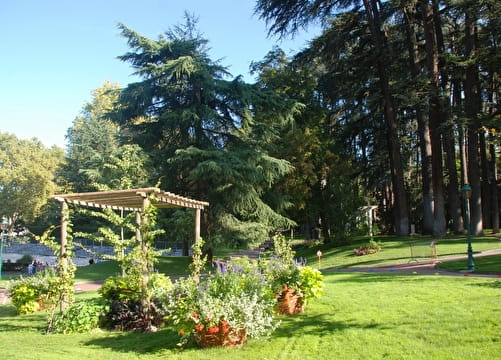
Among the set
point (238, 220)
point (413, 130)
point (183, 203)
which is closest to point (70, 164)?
point (238, 220)

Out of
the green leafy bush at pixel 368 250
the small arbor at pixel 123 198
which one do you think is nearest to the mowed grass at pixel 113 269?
the green leafy bush at pixel 368 250

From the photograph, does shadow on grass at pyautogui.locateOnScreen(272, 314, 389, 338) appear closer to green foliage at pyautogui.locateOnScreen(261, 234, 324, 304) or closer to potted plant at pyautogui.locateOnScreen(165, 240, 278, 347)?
potted plant at pyautogui.locateOnScreen(165, 240, 278, 347)

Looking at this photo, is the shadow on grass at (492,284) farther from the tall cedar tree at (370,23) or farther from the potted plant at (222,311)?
the tall cedar tree at (370,23)

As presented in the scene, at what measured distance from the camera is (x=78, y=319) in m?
7.69

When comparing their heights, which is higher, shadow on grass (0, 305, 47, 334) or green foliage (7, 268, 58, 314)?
green foliage (7, 268, 58, 314)

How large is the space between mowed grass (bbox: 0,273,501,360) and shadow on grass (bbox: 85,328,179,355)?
15 millimetres

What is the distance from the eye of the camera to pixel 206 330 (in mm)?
5941

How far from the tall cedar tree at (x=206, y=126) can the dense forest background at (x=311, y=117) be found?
8 centimetres

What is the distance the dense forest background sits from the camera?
842 inches

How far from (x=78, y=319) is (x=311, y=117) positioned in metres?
23.9

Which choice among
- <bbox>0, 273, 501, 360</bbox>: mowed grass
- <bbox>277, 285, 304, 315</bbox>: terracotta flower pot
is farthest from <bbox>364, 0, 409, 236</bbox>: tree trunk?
<bbox>277, 285, 304, 315</bbox>: terracotta flower pot

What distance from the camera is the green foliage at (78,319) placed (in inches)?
299

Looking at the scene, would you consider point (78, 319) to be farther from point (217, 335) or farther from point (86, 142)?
point (86, 142)

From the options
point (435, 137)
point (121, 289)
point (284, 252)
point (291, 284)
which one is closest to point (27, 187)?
point (435, 137)
